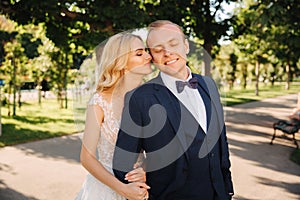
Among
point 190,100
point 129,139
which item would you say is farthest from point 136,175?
point 190,100

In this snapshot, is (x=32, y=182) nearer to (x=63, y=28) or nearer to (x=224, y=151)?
(x=224, y=151)

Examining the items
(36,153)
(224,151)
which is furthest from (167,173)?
(36,153)

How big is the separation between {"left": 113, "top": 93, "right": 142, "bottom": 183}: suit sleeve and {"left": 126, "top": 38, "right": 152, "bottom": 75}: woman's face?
16 cm

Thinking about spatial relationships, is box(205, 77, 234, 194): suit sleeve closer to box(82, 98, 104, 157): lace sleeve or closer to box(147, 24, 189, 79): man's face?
box(147, 24, 189, 79): man's face

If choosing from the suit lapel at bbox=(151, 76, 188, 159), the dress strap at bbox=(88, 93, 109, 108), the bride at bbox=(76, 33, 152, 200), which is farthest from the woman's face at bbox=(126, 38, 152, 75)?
the dress strap at bbox=(88, 93, 109, 108)

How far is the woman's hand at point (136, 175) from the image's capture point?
5.17ft

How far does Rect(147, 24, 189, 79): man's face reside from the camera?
1481mm

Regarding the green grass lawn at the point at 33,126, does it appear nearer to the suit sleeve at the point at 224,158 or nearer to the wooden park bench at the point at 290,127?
the wooden park bench at the point at 290,127

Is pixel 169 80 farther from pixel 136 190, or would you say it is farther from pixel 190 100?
pixel 136 190

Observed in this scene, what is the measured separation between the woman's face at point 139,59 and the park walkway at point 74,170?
3.43 m

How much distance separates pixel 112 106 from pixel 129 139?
0.41 metres

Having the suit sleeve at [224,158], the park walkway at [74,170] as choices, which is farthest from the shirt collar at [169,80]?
the park walkway at [74,170]

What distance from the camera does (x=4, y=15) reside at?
795 cm

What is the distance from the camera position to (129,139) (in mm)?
1536
